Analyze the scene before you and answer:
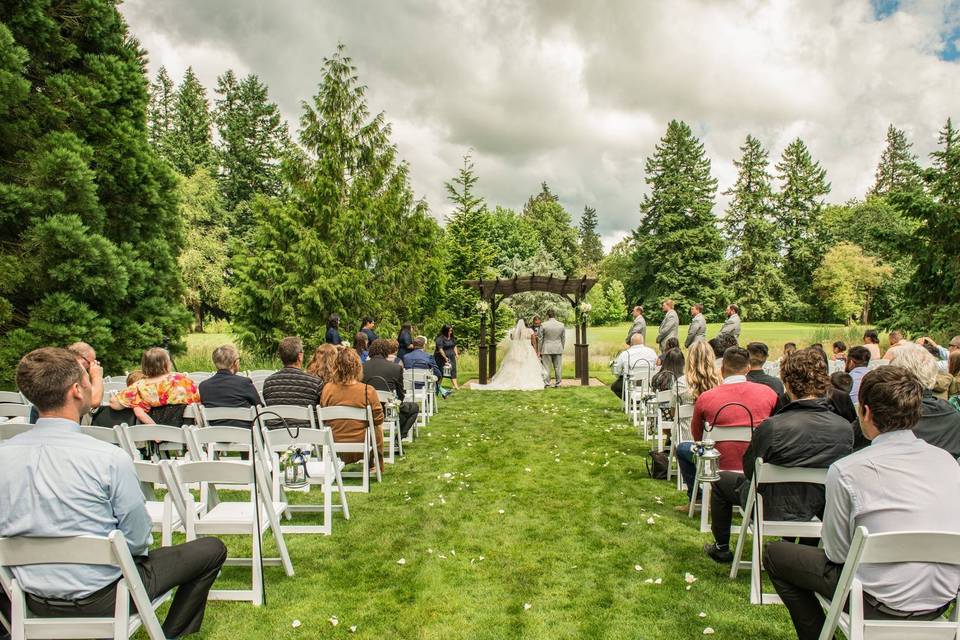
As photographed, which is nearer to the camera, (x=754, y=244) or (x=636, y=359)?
(x=636, y=359)

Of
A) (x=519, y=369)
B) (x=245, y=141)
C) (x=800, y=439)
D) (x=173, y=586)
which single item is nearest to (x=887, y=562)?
(x=800, y=439)

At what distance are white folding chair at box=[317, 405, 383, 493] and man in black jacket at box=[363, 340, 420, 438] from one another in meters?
1.27

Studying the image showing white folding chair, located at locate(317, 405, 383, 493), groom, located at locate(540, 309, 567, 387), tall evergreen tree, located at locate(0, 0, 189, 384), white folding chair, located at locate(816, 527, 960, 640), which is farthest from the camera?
groom, located at locate(540, 309, 567, 387)

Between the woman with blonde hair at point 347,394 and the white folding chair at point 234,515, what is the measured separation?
2.02 meters

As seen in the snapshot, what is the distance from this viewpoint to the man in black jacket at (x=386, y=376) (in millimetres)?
8031

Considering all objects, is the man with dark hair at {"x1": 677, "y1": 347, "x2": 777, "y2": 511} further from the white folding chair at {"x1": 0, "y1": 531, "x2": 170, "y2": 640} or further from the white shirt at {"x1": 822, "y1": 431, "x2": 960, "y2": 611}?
the white folding chair at {"x1": 0, "y1": 531, "x2": 170, "y2": 640}

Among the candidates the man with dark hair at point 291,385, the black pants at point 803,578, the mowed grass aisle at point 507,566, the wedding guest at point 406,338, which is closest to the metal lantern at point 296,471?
the mowed grass aisle at point 507,566

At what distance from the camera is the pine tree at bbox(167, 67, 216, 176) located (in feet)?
136

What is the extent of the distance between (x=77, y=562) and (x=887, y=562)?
3283mm

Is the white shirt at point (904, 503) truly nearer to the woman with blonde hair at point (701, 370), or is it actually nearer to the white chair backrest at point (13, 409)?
the woman with blonde hair at point (701, 370)

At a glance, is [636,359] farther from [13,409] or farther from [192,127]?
[192,127]

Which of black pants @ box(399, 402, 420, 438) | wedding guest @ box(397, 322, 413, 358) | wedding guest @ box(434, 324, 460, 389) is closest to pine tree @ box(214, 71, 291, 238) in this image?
wedding guest @ box(434, 324, 460, 389)

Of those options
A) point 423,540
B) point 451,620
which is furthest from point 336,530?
point 451,620

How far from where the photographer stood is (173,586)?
2926 mm
